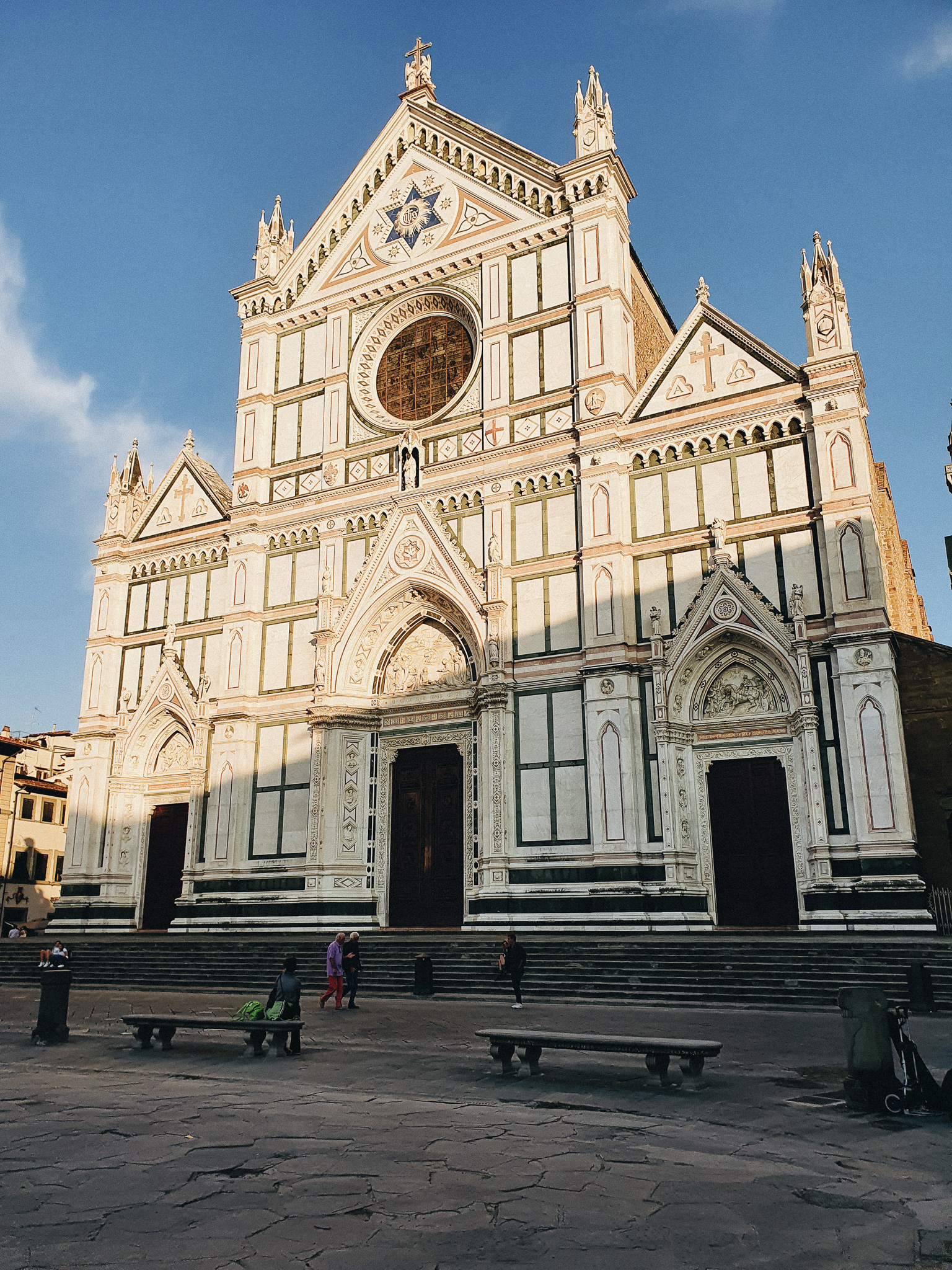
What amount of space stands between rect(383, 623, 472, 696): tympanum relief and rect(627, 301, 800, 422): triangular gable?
24.7 ft

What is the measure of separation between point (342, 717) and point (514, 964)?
10776mm

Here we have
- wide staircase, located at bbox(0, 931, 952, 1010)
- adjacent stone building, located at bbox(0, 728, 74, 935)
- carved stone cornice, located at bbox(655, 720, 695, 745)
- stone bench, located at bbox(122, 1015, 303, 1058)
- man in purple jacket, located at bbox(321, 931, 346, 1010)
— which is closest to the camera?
stone bench, located at bbox(122, 1015, 303, 1058)

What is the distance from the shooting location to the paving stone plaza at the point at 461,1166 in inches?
212

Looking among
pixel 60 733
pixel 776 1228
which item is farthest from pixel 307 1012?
pixel 60 733

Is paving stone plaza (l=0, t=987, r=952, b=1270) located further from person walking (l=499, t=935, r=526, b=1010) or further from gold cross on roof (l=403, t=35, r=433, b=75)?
gold cross on roof (l=403, t=35, r=433, b=75)

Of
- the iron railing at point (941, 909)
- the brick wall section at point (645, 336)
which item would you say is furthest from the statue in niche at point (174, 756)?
the iron railing at point (941, 909)

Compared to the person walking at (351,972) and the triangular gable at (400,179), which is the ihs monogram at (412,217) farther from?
the person walking at (351,972)

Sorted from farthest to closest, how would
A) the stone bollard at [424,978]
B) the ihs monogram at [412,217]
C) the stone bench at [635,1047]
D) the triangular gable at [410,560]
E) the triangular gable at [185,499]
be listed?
the triangular gable at [185,499] < the ihs monogram at [412,217] < the triangular gable at [410,560] < the stone bollard at [424,978] < the stone bench at [635,1047]

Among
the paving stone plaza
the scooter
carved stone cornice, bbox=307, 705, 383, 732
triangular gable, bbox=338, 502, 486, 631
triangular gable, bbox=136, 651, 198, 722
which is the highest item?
triangular gable, bbox=338, 502, 486, 631

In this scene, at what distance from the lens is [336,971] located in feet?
59.2

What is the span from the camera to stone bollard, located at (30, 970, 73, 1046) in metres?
13.9

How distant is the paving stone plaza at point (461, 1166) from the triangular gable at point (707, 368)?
16.4m

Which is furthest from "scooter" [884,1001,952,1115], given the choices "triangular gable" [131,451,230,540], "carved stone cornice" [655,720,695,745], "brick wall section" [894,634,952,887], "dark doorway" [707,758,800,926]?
"triangular gable" [131,451,230,540]

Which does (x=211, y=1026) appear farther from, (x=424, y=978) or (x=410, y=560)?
(x=410, y=560)
